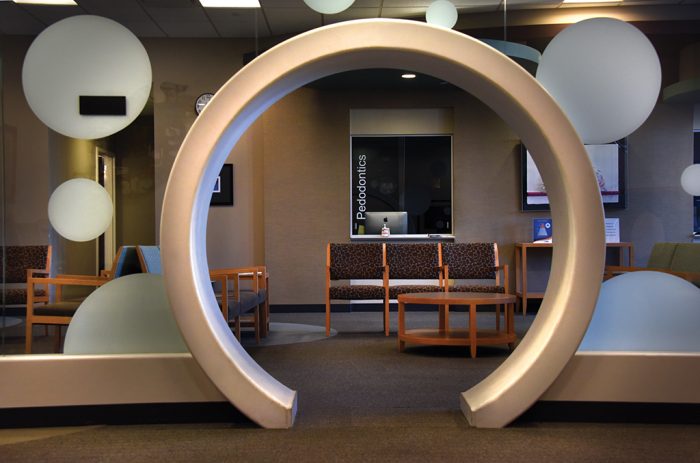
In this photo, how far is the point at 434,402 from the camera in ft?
14.4

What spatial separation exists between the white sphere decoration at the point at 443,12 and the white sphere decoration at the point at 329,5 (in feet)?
1.60

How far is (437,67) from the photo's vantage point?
12.2ft

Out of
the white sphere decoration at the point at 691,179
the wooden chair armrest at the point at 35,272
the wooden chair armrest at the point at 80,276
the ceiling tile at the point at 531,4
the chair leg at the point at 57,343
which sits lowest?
the chair leg at the point at 57,343

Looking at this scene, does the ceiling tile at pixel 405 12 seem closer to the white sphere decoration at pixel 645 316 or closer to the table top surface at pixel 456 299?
the white sphere decoration at pixel 645 316

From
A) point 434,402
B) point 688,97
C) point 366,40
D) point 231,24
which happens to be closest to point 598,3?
point 688,97

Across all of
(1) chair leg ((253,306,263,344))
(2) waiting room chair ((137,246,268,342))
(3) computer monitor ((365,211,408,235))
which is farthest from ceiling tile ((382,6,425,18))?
(3) computer monitor ((365,211,408,235))

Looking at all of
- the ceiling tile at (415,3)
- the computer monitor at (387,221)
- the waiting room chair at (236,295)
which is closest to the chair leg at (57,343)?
the waiting room chair at (236,295)

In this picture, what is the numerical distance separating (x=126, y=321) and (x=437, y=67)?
2.05m

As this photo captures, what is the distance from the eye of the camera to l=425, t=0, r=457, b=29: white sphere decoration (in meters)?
4.51

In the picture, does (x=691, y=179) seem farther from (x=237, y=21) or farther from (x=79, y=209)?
(x=79, y=209)

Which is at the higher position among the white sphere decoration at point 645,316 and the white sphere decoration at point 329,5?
the white sphere decoration at point 329,5

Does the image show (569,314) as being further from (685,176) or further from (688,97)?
(688,97)

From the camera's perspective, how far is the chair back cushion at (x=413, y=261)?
8.55 metres

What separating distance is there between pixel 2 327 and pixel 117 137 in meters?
1.15
